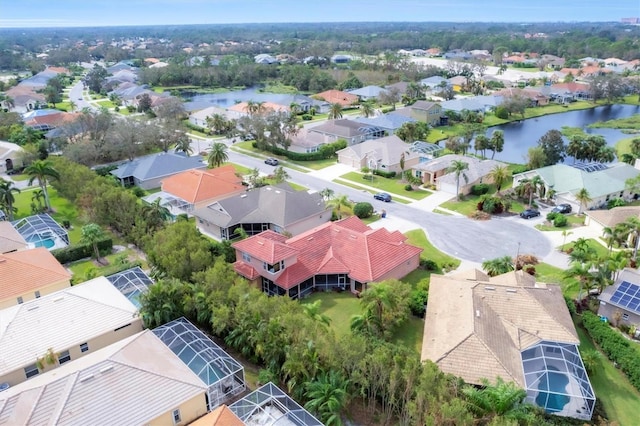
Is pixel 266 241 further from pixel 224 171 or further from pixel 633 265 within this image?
pixel 633 265

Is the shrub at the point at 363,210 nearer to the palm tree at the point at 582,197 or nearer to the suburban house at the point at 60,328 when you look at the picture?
the palm tree at the point at 582,197

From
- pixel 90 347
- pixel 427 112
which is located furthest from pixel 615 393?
pixel 427 112

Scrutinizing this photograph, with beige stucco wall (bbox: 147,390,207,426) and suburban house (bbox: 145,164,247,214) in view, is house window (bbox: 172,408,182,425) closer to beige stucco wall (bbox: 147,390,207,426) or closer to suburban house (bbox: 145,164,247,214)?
beige stucco wall (bbox: 147,390,207,426)

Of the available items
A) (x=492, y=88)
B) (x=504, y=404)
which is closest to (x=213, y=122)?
(x=504, y=404)

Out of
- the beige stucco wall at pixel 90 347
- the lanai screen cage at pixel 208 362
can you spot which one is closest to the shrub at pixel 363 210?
the lanai screen cage at pixel 208 362

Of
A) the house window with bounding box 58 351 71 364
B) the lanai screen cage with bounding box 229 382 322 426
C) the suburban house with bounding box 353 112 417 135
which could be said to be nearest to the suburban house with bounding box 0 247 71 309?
the house window with bounding box 58 351 71 364

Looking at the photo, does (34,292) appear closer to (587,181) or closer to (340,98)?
(587,181)
